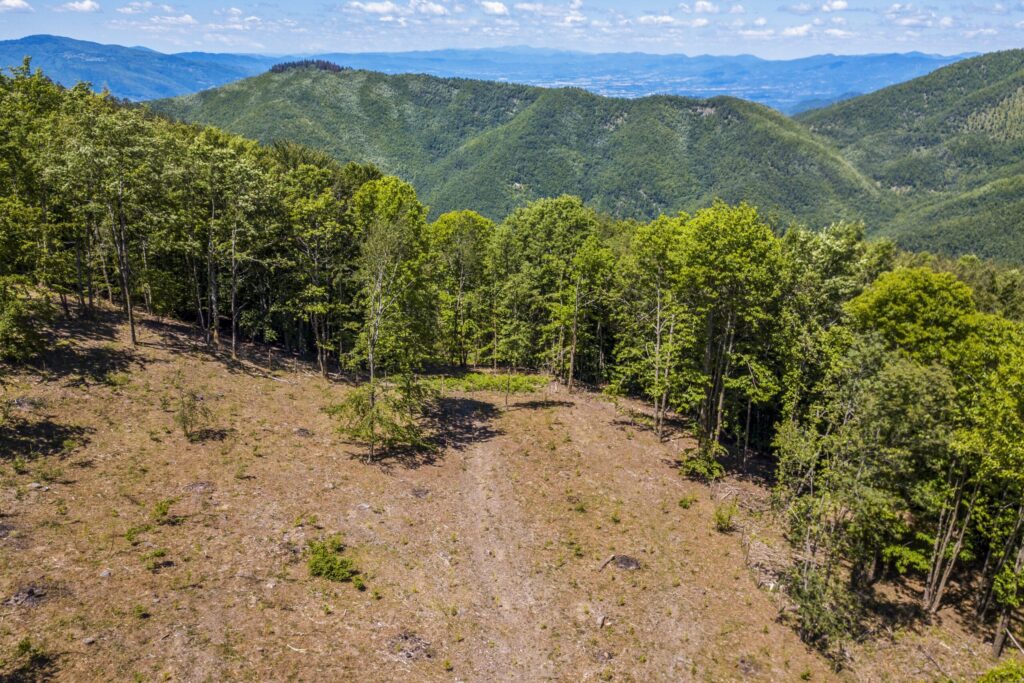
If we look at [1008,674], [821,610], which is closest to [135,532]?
[821,610]

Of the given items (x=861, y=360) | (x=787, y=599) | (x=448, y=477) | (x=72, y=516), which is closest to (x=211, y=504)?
(x=72, y=516)

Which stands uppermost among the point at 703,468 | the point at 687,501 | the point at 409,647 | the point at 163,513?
the point at 163,513

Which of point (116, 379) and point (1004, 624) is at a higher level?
point (116, 379)

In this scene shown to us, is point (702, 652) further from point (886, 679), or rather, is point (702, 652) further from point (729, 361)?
point (729, 361)

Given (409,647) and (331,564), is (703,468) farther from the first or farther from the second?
(331,564)

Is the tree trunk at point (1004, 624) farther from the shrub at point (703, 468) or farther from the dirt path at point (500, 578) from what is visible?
the dirt path at point (500, 578)
